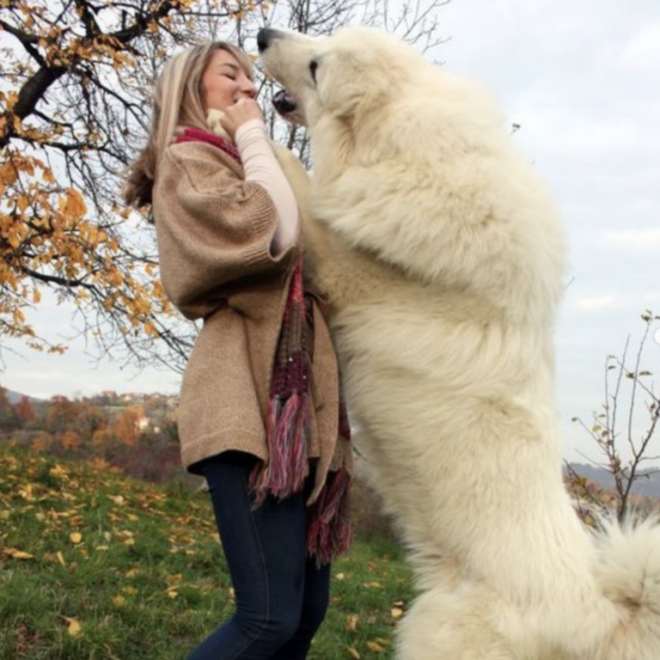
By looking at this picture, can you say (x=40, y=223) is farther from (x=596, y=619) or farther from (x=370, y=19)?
(x=596, y=619)

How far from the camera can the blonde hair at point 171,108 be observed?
241cm

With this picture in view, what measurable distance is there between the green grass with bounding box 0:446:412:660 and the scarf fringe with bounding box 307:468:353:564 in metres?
1.96

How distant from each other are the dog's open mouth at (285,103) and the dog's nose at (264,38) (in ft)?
0.51

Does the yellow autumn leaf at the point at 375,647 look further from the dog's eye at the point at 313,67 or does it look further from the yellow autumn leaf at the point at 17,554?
the dog's eye at the point at 313,67

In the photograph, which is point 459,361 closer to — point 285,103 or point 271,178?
point 271,178

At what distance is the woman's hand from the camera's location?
92.5 inches

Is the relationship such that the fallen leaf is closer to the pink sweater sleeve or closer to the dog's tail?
the dog's tail

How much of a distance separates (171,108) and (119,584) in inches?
130

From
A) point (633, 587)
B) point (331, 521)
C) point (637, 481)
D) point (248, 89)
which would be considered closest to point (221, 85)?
point (248, 89)

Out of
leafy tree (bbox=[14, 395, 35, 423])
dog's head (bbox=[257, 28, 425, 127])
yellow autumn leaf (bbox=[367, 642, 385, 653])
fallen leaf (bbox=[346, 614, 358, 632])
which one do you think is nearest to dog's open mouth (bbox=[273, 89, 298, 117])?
dog's head (bbox=[257, 28, 425, 127])

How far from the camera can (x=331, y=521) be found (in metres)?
2.29

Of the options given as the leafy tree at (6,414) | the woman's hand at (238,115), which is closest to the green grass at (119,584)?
the woman's hand at (238,115)

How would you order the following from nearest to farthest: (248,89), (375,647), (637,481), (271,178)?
(271,178) → (248,89) → (637,481) → (375,647)

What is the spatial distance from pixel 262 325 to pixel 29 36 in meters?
7.73
